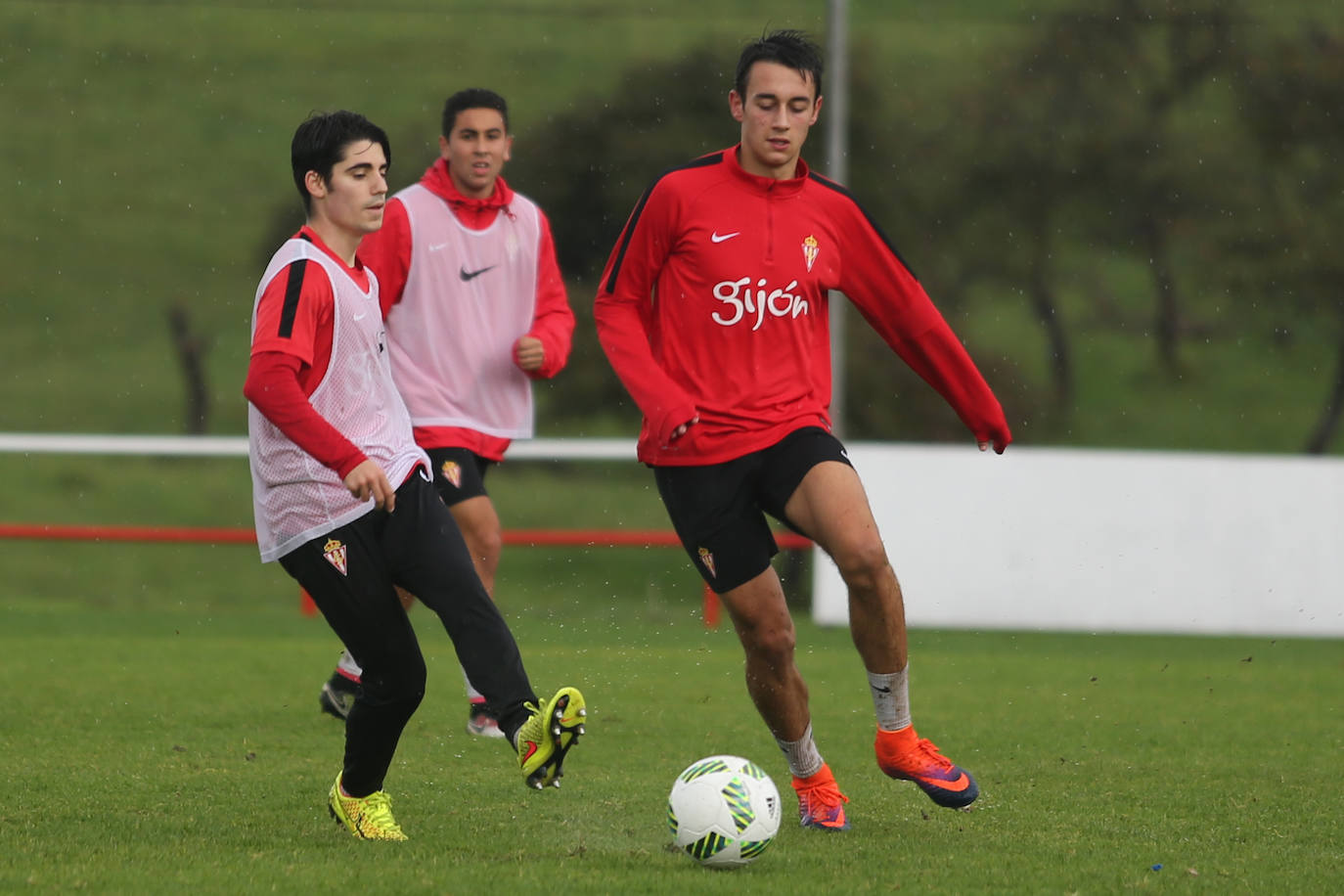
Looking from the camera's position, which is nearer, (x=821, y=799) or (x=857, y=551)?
(x=857, y=551)

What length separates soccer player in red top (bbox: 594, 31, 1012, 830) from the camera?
5207mm

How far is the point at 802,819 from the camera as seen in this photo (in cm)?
534

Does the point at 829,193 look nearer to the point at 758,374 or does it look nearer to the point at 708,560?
the point at 758,374

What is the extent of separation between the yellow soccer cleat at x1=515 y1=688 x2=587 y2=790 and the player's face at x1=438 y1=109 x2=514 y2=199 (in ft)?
10.4

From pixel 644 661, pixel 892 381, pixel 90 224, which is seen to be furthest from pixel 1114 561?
pixel 90 224

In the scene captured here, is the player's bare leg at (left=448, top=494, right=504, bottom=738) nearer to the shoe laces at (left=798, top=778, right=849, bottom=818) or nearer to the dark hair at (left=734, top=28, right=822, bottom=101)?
the shoe laces at (left=798, top=778, right=849, bottom=818)

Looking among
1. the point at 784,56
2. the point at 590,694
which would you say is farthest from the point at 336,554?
the point at 590,694

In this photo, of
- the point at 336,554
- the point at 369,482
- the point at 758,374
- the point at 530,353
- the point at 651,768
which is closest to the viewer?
the point at 369,482

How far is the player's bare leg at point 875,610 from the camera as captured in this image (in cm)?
506

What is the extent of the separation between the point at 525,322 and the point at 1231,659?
5.35 metres

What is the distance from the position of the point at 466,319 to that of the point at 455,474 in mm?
645

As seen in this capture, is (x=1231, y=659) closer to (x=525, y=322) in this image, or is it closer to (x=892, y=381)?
(x=525, y=322)

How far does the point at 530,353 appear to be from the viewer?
724 cm

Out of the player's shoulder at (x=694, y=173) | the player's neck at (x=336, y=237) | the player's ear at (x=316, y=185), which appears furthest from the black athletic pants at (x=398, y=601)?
the player's shoulder at (x=694, y=173)
